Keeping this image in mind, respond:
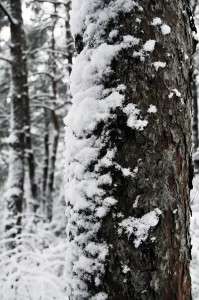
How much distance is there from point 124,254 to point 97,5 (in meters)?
0.92

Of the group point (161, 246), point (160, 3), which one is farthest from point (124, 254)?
point (160, 3)

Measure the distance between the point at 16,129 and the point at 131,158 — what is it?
6.89 metres

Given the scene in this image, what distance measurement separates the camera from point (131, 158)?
47.8 inches

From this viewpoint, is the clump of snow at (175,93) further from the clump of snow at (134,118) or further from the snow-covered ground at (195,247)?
the snow-covered ground at (195,247)

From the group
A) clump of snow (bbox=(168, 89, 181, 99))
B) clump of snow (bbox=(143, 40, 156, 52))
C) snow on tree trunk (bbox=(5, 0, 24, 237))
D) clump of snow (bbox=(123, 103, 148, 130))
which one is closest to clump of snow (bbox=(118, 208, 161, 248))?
clump of snow (bbox=(123, 103, 148, 130))

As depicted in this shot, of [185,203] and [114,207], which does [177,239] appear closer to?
[185,203]

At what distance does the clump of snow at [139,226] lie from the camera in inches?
46.4

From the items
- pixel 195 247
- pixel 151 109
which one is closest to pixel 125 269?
pixel 151 109

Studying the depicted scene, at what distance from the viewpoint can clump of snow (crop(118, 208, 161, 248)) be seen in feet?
3.87

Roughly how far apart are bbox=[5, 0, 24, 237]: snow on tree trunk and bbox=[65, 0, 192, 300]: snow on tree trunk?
21.5ft

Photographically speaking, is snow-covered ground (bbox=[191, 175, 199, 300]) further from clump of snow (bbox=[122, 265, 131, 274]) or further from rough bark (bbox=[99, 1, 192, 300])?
clump of snow (bbox=[122, 265, 131, 274])

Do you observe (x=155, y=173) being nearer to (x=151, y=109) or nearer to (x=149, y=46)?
(x=151, y=109)

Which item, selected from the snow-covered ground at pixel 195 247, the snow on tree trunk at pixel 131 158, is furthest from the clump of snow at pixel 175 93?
the snow-covered ground at pixel 195 247

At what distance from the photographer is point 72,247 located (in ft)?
4.38
